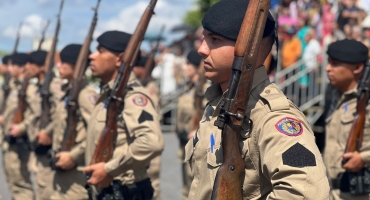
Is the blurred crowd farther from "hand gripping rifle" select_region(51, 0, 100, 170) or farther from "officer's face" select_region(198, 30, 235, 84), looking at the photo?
"officer's face" select_region(198, 30, 235, 84)

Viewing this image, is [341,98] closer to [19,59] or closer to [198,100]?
[198,100]

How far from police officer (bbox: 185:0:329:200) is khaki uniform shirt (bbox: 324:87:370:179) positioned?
2.37 meters

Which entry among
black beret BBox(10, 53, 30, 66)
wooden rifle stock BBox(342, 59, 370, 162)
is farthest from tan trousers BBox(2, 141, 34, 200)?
wooden rifle stock BBox(342, 59, 370, 162)

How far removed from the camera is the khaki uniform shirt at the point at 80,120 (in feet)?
18.9

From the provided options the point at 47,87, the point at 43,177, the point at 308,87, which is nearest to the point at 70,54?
the point at 47,87

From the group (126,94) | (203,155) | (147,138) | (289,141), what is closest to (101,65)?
(126,94)

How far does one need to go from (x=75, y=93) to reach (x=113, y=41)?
0.92m

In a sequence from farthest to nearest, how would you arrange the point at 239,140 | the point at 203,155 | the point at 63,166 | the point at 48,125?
the point at 48,125 < the point at 63,166 < the point at 203,155 < the point at 239,140

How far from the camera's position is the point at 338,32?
11711 millimetres

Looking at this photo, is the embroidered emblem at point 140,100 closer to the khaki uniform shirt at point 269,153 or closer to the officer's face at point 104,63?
the officer's face at point 104,63

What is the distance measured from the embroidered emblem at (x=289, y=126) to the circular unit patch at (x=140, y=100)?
7.89 ft

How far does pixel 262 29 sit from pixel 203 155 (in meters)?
0.65

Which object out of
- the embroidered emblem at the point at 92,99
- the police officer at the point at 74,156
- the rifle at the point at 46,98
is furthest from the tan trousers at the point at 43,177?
the embroidered emblem at the point at 92,99

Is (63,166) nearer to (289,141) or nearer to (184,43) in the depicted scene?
(289,141)
